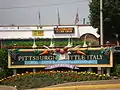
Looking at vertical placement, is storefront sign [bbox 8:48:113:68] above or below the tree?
below

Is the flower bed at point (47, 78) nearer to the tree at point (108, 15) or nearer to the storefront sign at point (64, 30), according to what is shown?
the tree at point (108, 15)

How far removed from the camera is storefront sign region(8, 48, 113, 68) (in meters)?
22.4

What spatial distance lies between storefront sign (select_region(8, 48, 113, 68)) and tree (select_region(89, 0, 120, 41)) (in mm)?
12061

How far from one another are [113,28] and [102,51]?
1567 centimetres

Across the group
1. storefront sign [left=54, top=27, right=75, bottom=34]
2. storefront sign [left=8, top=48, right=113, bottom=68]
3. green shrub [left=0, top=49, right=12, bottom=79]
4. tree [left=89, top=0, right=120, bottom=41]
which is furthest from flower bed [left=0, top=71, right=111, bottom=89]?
storefront sign [left=54, top=27, right=75, bottom=34]

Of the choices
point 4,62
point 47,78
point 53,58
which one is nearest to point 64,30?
point 4,62

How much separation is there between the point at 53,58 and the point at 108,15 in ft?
44.4

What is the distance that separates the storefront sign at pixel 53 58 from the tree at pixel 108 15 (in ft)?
39.6

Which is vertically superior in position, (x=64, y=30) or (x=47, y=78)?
(x=64, y=30)

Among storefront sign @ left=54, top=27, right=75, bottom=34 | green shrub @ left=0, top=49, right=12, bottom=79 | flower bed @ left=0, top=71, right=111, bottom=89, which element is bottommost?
flower bed @ left=0, top=71, right=111, bottom=89

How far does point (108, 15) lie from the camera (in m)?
34.8

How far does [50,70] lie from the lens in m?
22.8

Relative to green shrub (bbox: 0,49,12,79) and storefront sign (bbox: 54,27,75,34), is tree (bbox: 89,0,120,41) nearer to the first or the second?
green shrub (bbox: 0,49,12,79)

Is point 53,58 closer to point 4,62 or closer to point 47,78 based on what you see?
point 47,78
